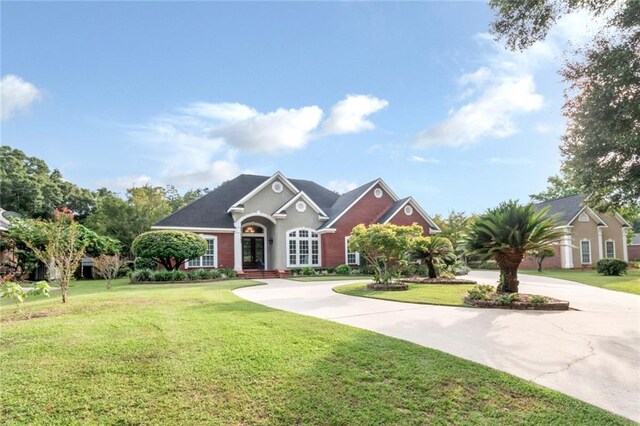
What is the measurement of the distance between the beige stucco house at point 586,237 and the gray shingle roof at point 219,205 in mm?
18775

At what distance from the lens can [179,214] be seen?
2378 cm

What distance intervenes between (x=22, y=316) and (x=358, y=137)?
15902 mm

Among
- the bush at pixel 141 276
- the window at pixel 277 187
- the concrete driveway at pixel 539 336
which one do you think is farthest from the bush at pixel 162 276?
the concrete driveway at pixel 539 336

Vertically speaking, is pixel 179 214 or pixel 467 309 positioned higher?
pixel 179 214

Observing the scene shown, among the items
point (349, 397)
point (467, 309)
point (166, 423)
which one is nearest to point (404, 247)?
point (467, 309)

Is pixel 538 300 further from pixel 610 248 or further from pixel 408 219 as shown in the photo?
pixel 610 248

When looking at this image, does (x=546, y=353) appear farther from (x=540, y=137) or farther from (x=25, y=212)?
(x=25, y=212)

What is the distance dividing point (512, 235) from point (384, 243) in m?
4.77

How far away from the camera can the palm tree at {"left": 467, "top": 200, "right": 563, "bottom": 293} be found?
10539mm

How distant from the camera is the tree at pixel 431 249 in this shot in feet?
58.4

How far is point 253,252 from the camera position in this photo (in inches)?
1054

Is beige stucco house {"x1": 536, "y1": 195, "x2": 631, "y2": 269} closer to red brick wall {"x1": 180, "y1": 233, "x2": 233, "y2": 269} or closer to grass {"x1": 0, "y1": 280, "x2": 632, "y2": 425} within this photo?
red brick wall {"x1": 180, "y1": 233, "x2": 233, "y2": 269}

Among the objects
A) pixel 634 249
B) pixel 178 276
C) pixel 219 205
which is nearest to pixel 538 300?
pixel 178 276

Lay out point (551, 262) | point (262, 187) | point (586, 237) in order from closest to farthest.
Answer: point (262, 187) → point (586, 237) → point (551, 262)
